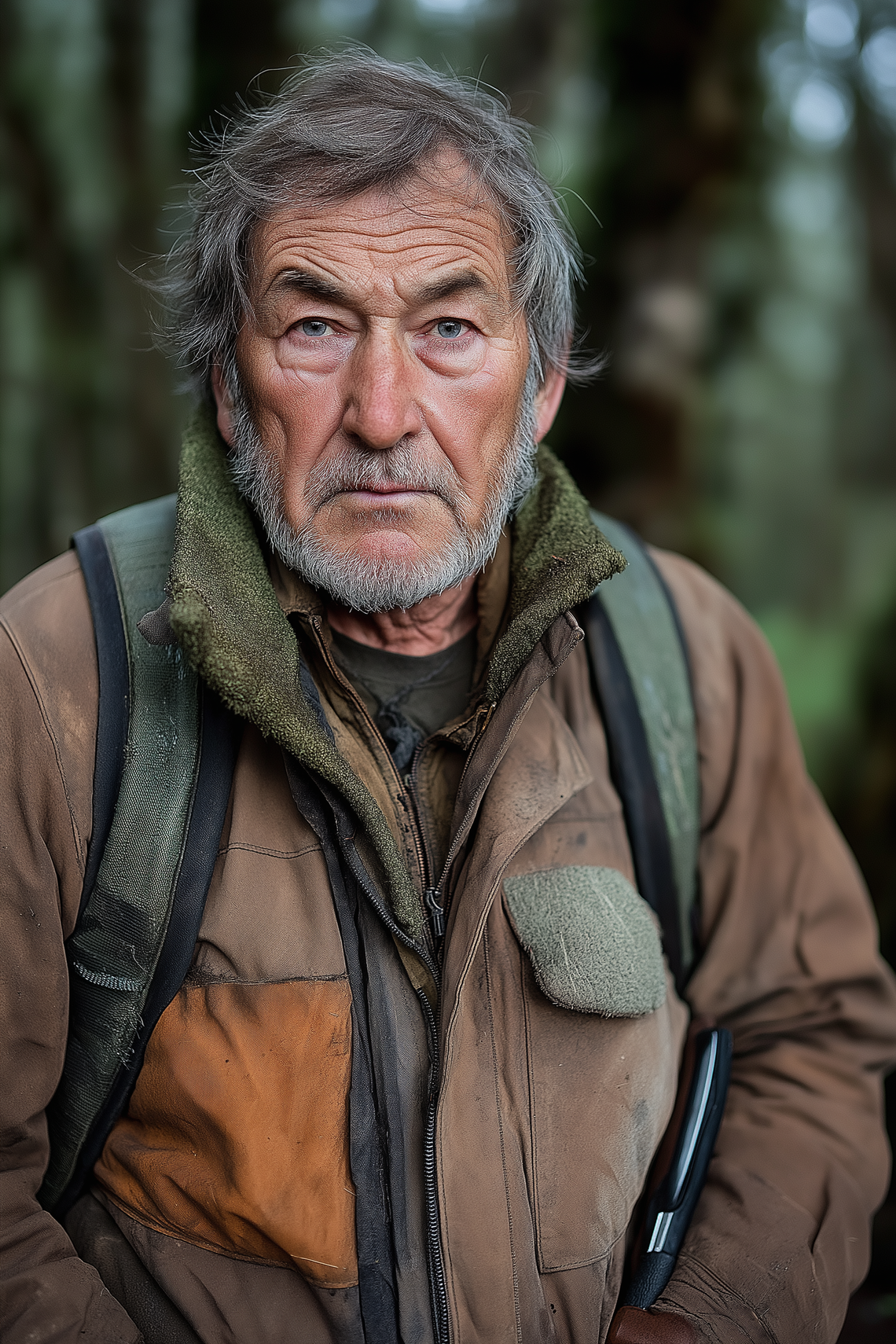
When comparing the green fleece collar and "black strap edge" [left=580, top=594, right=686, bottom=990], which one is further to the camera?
"black strap edge" [left=580, top=594, right=686, bottom=990]

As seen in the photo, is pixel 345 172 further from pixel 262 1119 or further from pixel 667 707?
pixel 262 1119

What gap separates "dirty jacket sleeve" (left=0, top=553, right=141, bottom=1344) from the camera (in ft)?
5.29

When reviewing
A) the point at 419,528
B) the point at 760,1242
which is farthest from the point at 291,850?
the point at 760,1242

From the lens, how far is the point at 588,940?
180 centimetres

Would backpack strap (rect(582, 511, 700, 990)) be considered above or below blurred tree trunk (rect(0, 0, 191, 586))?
below

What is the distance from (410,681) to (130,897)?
80 cm

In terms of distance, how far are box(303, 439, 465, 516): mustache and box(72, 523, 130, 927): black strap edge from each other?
455 millimetres

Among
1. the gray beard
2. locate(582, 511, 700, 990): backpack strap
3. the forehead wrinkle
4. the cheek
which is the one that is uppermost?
the forehead wrinkle

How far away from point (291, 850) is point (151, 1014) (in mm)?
380

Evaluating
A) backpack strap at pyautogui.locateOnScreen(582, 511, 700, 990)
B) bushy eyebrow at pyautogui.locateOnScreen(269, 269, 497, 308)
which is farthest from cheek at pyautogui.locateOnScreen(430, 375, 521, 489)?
backpack strap at pyautogui.locateOnScreen(582, 511, 700, 990)

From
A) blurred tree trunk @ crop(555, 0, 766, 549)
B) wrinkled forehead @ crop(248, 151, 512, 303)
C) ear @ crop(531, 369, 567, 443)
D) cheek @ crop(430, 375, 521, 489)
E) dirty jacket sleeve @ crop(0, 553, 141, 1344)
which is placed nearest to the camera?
dirty jacket sleeve @ crop(0, 553, 141, 1344)

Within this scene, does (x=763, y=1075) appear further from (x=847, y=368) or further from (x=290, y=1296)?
(x=847, y=368)

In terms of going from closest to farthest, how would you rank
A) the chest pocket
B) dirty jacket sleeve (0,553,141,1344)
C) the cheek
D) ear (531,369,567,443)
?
dirty jacket sleeve (0,553,141,1344)
the chest pocket
the cheek
ear (531,369,567,443)

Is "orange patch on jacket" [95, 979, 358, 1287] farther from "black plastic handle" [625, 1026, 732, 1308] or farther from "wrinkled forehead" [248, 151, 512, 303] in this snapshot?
"wrinkled forehead" [248, 151, 512, 303]
